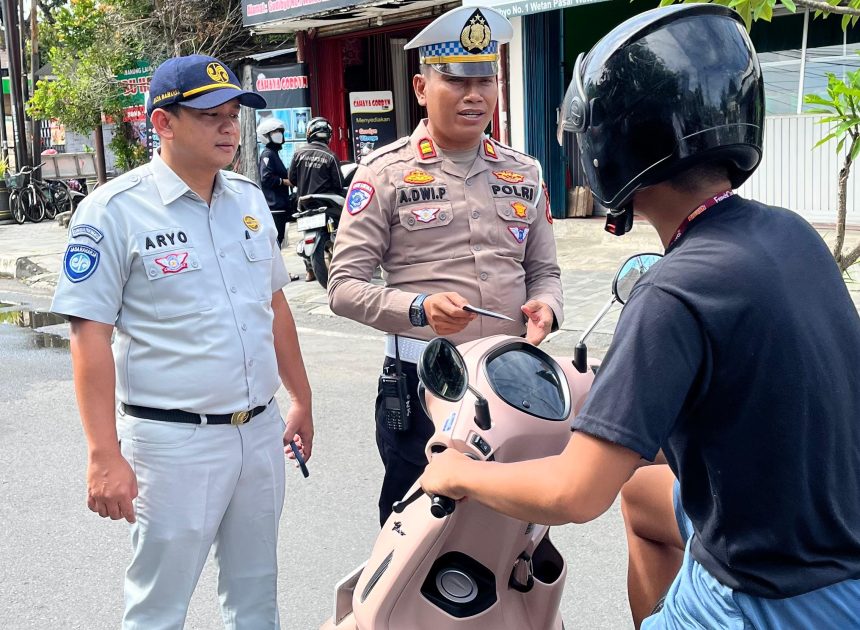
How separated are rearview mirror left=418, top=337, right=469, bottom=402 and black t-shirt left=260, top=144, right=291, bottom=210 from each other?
939cm

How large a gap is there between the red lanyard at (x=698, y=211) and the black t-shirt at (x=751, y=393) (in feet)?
Result: 0.06

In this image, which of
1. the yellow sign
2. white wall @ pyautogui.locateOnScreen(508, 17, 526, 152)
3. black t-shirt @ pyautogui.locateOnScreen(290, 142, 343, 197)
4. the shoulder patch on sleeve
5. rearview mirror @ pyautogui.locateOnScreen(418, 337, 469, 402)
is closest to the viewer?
rearview mirror @ pyautogui.locateOnScreen(418, 337, 469, 402)

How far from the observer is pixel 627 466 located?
4.92 feet

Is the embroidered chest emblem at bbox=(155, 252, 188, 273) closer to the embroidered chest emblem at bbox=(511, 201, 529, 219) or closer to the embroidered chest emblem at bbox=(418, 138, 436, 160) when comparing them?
the embroidered chest emblem at bbox=(418, 138, 436, 160)

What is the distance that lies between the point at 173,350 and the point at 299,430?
2.06ft

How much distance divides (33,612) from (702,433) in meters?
2.99

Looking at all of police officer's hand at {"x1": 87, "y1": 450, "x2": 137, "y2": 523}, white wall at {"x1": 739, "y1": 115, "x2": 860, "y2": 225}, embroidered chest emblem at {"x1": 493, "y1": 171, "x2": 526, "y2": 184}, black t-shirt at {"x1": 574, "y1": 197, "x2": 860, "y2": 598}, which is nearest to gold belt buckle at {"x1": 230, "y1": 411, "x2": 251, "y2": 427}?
police officer's hand at {"x1": 87, "y1": 450, "x2": 137, "y2": 523}

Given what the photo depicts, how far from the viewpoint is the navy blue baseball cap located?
260 centimetres

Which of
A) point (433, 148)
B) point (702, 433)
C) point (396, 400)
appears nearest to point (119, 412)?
point (396, 400)

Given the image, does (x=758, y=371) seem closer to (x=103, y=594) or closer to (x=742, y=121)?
(x=742, y=121)

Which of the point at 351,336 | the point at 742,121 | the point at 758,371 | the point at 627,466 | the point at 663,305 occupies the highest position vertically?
the point at 742,121

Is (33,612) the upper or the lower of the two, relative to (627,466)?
lower


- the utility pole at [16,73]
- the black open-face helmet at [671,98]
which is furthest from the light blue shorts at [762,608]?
the utility pole at [16,73]

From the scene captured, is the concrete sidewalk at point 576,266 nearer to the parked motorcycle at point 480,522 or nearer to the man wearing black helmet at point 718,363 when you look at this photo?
the parked motorcycle at point 480,522
